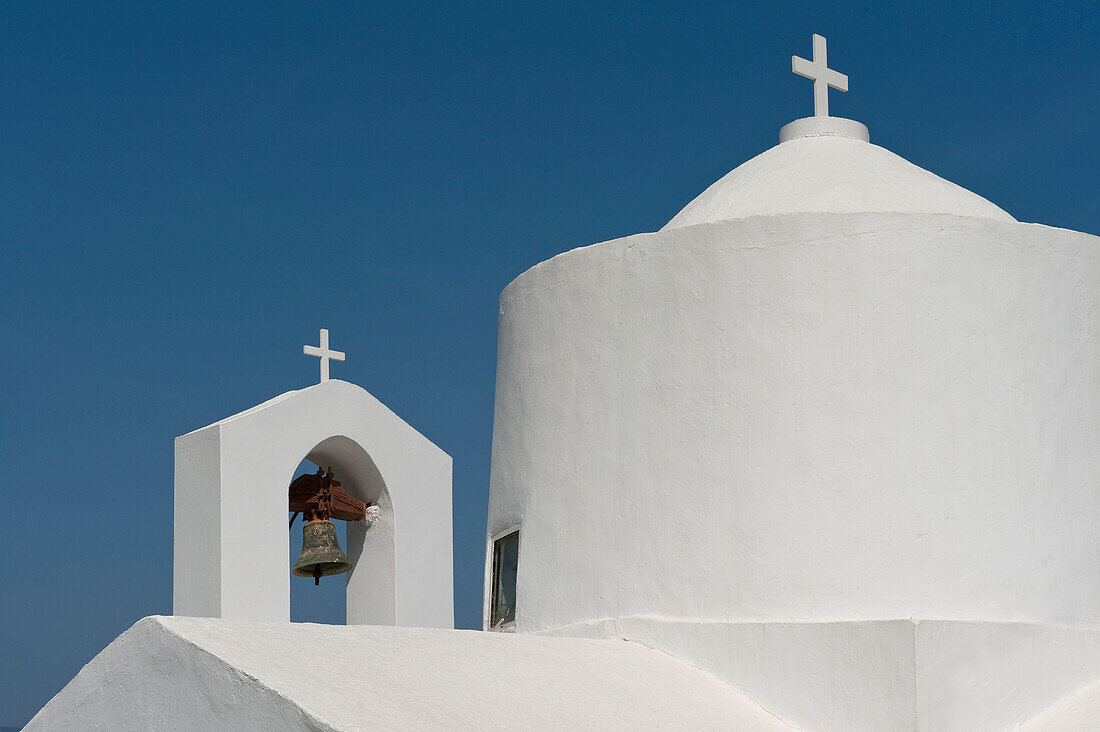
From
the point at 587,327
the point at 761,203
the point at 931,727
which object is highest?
the point at 761,203

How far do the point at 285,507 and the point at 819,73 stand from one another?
4575 mm

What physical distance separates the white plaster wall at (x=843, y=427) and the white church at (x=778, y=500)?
0.04 ft

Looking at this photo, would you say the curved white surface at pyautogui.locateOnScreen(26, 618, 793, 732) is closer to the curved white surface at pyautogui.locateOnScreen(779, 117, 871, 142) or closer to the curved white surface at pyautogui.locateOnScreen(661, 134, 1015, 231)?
the curved white surface at pyautogui.locateOnScreen(661, 134, 1015, 231)

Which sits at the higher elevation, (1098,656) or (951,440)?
(951,440)

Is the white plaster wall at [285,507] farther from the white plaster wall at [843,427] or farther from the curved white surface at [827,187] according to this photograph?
the curved white surface at [827,187]

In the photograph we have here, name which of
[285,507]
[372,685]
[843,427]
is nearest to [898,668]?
[843,427]

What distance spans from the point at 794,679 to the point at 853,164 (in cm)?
322

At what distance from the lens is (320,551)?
412 inches

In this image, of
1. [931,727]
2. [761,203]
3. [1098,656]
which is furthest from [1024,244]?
[931,727]

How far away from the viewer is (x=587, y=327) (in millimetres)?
8258

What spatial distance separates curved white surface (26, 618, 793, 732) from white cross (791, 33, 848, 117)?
389cm

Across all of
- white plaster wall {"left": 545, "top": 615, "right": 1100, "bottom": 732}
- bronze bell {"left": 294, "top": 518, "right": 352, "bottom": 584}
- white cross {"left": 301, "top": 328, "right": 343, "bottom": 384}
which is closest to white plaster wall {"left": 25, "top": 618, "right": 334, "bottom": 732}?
white plaster wall {"left": 545, "top": 615, "right": 1100, "bottom": 732}

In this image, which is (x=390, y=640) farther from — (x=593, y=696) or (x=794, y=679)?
(x=794, y=679)

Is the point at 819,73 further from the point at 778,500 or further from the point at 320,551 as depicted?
the point at 320,551
